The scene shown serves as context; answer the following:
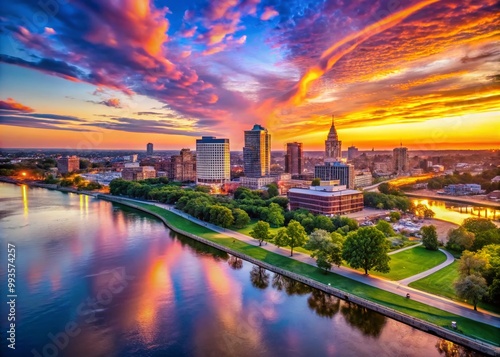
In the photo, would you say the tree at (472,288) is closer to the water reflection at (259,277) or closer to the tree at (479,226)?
the water reflection at (259,277)

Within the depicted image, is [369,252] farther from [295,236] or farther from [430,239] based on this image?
[430,239]

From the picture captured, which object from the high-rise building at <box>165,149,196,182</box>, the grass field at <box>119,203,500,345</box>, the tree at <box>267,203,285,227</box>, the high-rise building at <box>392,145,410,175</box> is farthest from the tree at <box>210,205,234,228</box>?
the high-rise building at <box>392,145,410,175</box>

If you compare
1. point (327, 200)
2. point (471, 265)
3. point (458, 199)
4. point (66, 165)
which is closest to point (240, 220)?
point (327, 200)

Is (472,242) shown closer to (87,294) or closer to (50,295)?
(87,294)

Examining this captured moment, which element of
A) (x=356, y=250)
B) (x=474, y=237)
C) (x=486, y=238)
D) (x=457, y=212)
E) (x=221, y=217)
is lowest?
(x=457, y=212)

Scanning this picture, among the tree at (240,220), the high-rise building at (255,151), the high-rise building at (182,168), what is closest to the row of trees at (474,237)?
the tree at (240,220)

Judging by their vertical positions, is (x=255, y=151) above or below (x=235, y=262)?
above
